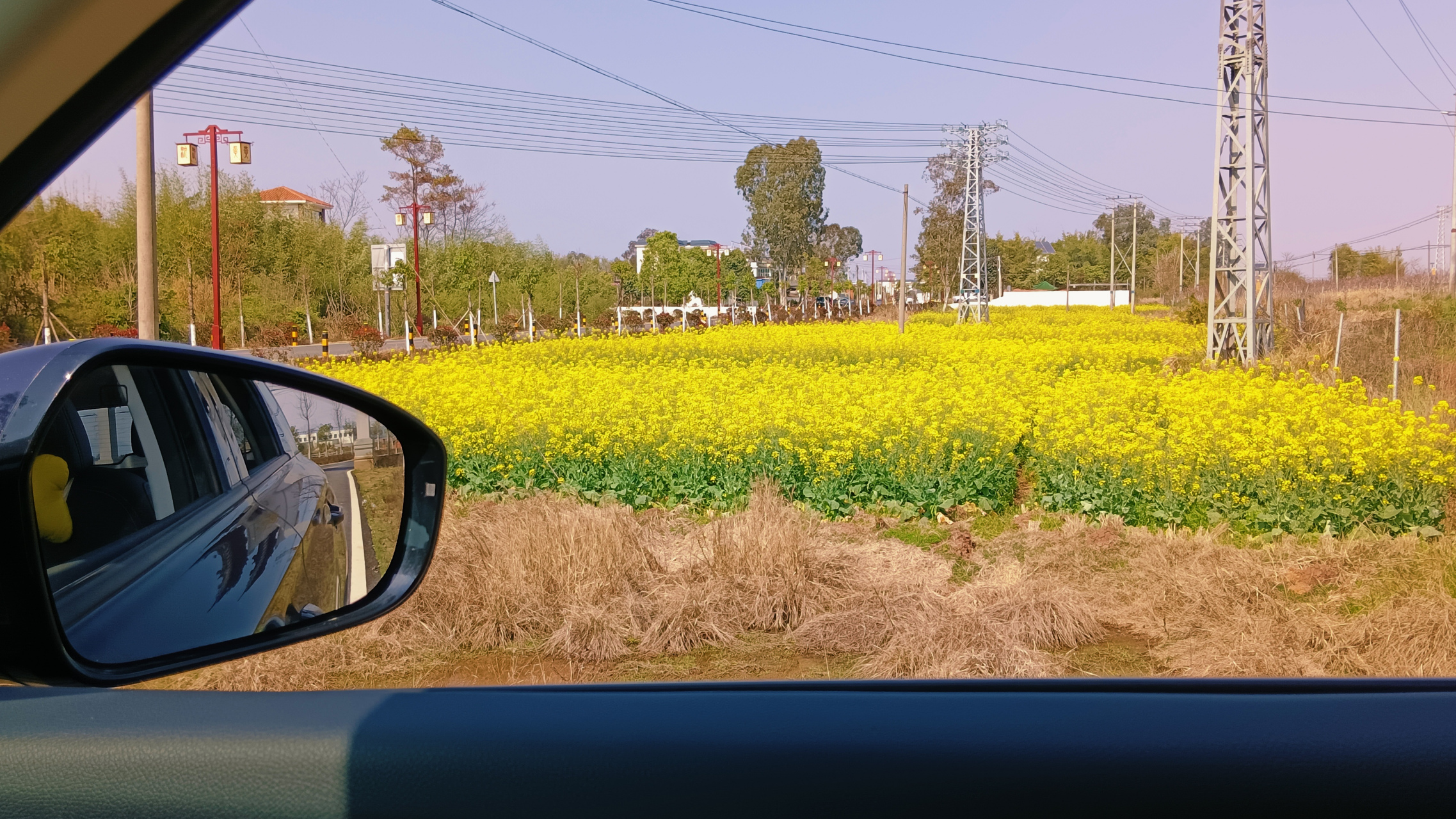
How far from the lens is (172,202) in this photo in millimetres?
11438

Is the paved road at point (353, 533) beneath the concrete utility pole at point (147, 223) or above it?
beneath

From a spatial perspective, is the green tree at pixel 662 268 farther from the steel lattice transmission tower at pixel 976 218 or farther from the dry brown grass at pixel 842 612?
the dry brown grass at pixel 842 612

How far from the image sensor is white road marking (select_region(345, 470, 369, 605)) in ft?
5.00

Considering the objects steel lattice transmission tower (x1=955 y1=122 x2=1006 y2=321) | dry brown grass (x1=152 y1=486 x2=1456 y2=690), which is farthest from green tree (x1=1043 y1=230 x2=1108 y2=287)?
dry brown grass (x1=152 y1=486 x2=1456 y2=690)

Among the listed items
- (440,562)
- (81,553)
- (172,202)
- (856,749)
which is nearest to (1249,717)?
(856,749)

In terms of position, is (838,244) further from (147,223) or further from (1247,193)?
(147,223)

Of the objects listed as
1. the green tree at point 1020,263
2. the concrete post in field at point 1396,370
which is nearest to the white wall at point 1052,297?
the green tree at point 1020,263

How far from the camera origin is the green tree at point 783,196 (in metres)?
61.3

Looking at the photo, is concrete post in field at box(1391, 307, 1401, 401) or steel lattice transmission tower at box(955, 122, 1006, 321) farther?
steel lattice transmission tower at box(955, 122, 1006, 321)

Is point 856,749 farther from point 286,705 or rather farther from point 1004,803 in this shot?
point 286,705

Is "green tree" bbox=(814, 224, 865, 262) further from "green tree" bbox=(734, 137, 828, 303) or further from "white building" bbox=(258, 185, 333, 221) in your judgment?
"white building" bbox=(258, 185, 333, 221)

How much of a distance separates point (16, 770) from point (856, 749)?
0.83 m

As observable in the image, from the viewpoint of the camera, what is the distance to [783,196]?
2430 inches

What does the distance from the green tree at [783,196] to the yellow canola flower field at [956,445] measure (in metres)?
50.8
